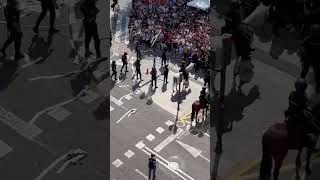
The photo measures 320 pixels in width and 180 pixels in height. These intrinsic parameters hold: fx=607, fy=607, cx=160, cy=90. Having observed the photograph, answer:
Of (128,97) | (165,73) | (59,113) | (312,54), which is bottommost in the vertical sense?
(128,97)

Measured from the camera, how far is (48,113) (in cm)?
2405

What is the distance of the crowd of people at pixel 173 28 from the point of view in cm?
3100

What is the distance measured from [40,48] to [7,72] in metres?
1.84

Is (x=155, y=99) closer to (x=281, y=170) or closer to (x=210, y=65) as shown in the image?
(x=210, y=65)

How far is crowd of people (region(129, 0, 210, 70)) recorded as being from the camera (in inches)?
1220

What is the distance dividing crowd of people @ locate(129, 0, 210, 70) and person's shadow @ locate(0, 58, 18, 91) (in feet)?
28.5

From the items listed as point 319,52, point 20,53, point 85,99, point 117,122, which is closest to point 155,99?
point 117,122

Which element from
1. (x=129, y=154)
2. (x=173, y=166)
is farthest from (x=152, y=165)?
(x=129, y=154)

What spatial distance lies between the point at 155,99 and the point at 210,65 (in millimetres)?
3136

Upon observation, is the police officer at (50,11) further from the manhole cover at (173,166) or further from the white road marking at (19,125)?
the manhole cover at (173,166)

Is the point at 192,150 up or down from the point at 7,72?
down

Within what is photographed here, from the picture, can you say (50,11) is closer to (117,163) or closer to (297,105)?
(117,163)

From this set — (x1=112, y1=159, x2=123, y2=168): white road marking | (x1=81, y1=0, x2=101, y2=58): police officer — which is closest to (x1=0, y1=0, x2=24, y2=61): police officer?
(x1=81, y1=0, x2=101, y2=58): police officer

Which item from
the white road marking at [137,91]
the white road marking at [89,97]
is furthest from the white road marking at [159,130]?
the white road marking at [137,91]
